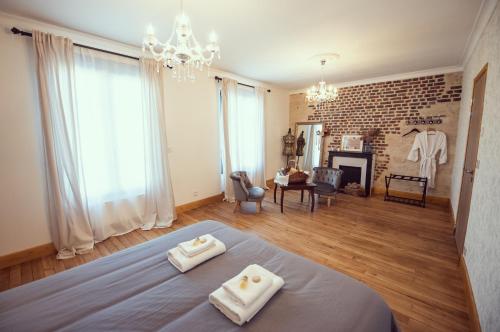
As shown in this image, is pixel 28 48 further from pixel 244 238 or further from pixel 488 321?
pixel 488 321

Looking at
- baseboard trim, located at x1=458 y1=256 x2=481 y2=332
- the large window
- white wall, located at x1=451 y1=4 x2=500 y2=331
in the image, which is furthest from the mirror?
the large window

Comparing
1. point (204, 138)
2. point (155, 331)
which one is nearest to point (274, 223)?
point (204, 138)

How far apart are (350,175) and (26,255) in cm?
584

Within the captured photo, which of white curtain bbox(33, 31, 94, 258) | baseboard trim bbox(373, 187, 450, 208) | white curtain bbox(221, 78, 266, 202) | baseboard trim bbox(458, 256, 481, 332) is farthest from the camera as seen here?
white curtain bbox(221, 78, 266, 202)

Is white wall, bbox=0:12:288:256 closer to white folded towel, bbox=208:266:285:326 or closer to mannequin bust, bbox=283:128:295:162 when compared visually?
white folded towel, bbox=208:266:285:326

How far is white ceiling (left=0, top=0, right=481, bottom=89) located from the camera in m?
2.03

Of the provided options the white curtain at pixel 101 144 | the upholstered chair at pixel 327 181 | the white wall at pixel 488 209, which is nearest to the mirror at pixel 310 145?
the upholstered chair at pixel 327 181

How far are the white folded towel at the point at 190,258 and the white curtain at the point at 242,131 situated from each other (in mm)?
2975

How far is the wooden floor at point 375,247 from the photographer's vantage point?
6.07ft

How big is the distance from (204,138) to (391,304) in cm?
364

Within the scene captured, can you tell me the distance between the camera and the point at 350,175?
518 centimetres

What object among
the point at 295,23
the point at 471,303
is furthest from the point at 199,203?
the point at 471,303

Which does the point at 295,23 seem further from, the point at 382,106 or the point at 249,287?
the point at 382,106

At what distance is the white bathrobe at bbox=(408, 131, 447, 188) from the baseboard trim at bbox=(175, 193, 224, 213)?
13.9 ft
